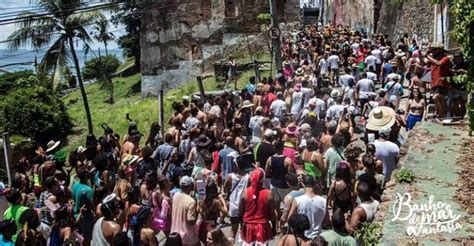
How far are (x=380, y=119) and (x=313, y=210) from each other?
3.94 meters

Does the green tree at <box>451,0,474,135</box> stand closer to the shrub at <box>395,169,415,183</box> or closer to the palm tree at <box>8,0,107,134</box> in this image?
the shrub at <box>395,169,415,183</box>

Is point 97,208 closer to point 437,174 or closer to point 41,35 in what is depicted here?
point 437,174

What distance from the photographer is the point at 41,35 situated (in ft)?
79.5

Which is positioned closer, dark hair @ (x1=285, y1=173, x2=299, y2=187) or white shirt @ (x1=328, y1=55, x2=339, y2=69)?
dark hair @ (x1=285, y1=173, x2=299, y2=187)

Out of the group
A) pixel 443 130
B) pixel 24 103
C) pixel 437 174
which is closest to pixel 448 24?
pixel 443 130

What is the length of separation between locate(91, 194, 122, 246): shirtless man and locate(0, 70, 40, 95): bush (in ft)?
84.3

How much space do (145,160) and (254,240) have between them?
2.65 metres

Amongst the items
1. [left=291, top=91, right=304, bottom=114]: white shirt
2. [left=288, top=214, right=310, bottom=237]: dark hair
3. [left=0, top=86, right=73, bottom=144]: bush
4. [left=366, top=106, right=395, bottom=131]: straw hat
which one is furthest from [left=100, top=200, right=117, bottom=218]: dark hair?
[left=0, top=86, right=73, bottom=144]: bush

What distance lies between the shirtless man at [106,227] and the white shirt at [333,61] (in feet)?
40.6

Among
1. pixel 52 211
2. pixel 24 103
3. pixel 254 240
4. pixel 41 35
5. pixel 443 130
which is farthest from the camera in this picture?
pixel 24 103

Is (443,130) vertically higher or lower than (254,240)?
higher

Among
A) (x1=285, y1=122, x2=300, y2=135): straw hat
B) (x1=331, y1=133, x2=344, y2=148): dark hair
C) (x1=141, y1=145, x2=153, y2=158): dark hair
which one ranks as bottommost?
(x1=141, y1=145, x2=153, y2=158): dark hair

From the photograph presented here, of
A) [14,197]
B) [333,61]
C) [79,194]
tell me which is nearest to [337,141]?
[79,194]

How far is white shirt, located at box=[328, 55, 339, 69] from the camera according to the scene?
18266 millimetres
